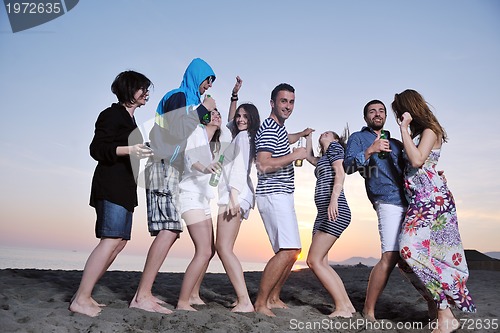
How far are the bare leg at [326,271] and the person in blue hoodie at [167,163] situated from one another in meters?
1.14

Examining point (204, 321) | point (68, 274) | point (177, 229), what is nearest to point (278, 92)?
point (177, 229)

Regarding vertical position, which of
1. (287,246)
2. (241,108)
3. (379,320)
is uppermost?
(241,108)

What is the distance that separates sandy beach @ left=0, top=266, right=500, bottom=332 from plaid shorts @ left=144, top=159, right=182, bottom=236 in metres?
0.66

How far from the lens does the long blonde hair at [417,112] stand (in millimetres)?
4375

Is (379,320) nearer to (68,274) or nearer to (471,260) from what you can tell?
(68,274)

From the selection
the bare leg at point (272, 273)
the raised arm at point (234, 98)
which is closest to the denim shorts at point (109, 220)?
the bare leg at point (272, 273)

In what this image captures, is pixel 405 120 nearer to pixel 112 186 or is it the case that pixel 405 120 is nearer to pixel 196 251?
→ pixel 196 251

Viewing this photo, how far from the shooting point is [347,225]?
15.9ft

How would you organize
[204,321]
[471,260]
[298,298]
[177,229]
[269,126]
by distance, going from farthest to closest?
1. [471,260]
2. [298,298]
3. [269,126]
4. [177,229]
5. [204,321]

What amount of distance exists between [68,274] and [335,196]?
4014 mm

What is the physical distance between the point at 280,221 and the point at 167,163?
39.5 inches

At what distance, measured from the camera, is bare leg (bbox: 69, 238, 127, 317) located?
13.5ft

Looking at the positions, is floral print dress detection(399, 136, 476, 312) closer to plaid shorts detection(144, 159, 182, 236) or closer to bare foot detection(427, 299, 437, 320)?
bare foot detection(427, 299, 437, 320)

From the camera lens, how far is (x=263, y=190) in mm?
4707
